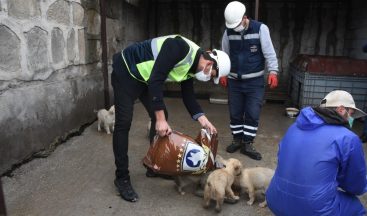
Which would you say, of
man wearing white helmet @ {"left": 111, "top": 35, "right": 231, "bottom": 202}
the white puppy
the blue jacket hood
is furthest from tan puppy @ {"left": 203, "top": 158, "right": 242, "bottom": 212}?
the white puppy

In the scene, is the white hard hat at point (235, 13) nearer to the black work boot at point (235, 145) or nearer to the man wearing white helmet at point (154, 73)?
the man wearing white helmet at point (154, 73)

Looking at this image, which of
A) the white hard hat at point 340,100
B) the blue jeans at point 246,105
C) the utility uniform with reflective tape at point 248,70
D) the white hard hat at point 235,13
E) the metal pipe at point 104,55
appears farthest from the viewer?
the metal pipe at point 104,55

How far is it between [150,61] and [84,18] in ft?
8.52

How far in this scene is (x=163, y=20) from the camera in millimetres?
8477

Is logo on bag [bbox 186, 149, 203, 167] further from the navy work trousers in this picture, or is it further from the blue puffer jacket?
the blue puffer jacket

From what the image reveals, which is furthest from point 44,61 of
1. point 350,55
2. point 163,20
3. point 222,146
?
point 350,55

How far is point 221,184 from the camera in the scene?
2.77m

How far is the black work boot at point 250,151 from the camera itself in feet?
13.3

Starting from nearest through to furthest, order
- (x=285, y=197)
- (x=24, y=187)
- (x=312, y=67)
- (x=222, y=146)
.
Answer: (x=285, y=197) < (x=24, y=187) < (x=222, y=146) < (x=312, y=67)

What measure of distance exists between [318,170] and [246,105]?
2.23 meters

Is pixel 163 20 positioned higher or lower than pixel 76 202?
higher

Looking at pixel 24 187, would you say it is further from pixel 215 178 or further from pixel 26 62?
pixel 215 178

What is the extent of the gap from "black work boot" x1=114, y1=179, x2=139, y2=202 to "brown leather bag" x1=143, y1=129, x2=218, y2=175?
1.01 ft

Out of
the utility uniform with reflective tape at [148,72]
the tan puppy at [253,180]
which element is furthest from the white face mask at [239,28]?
the tan puppy at [253,180]
